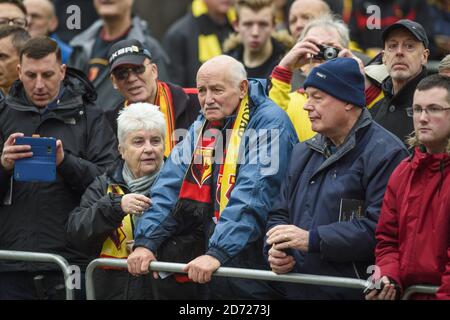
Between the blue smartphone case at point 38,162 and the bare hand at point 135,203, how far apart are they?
0.65 metres

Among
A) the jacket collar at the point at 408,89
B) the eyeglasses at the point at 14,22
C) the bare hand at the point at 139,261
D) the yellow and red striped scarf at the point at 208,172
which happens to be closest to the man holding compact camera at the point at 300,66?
the jacket collar at the point at 408,89

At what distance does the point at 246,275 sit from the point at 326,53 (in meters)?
1.96

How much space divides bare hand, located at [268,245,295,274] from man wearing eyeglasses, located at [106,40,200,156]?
196 centimetres

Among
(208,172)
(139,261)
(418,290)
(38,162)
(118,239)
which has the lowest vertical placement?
(418,290)

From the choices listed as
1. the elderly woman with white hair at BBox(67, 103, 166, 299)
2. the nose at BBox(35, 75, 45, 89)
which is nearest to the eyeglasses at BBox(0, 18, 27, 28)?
the nose at BBox(35, 75, 45, 89)

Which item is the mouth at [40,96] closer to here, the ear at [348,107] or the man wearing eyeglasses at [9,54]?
the man wearing eyeglasses at [9,54]

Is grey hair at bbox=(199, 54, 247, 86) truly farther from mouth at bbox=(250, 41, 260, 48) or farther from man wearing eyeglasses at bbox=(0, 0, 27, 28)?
man wearing eyeglasses at bbox=(0, 0, 27, 28)

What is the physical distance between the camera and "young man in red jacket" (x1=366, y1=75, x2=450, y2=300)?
636 cm

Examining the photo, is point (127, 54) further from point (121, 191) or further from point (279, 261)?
point (279, 261)

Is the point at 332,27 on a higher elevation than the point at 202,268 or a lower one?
higher

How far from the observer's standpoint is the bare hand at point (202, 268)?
702 centimetres

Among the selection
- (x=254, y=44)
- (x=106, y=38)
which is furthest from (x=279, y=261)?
(x=106, y=38)

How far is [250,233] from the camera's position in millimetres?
7188

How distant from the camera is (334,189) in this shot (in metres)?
6.93
